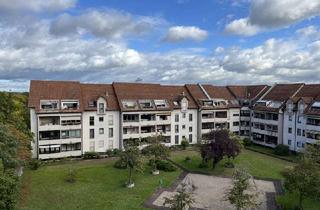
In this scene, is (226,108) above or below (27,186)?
above

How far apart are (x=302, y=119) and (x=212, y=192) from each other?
95.5 ft

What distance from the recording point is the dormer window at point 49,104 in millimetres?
55406

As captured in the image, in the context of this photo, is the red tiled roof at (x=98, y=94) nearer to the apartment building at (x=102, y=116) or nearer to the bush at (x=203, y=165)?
the apartment building at (x=102, y=116)

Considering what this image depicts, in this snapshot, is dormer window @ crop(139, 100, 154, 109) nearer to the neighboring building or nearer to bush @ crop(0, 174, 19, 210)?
the neighboring building

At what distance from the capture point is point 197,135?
70750mm

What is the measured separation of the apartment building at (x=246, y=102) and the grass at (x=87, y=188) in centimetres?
3033

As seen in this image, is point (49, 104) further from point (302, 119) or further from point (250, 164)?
point (302, 119)

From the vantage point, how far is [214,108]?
70250mm

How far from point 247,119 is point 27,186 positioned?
51.6 meters

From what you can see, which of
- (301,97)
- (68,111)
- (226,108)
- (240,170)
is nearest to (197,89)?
(226,108)

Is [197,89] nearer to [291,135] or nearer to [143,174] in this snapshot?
[291,135]

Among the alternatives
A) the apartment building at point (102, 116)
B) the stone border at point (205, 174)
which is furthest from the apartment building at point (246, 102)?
the stone border at point (205, 174)

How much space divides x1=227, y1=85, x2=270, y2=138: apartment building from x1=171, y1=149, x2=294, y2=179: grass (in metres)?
11.4

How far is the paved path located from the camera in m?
35.9
